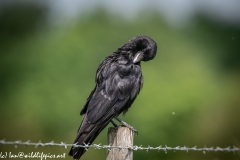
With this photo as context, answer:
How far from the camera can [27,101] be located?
1888 centimetres

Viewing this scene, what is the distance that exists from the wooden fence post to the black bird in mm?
863

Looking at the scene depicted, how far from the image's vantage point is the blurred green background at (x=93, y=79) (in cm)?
1617

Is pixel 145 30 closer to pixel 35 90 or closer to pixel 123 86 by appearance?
pixel 35 90

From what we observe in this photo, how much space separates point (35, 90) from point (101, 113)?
12.1 metres

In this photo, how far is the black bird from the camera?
7.33 meters

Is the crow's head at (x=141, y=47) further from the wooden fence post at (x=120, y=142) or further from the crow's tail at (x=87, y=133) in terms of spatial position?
the wooden fence post at (x=120, y=142)

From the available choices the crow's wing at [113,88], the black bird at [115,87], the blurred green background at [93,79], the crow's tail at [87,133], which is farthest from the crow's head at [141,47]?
the blurred green background at [93,79]

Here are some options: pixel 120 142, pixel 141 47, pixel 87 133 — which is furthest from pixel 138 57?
pixel 120 142

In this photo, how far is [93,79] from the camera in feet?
58.9

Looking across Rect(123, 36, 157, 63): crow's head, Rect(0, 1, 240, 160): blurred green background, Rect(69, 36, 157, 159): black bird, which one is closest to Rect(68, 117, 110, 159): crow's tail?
Rect(69, 36, 157, 159): black bird

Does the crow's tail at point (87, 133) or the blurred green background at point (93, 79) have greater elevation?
the blurred green background at point (93, 79)

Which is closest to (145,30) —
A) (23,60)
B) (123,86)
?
(23,60)

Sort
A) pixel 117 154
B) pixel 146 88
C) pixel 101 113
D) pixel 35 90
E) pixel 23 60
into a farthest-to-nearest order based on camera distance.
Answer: pixel 23 60 < pixel 35 90 < pixel 146 88 < pixel 101 113 < pixel 117 154

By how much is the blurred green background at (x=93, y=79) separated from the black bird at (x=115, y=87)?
5.03m
